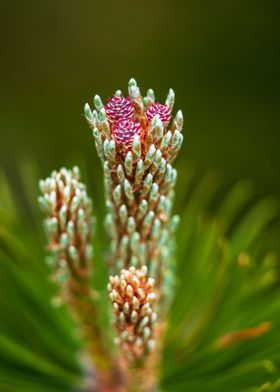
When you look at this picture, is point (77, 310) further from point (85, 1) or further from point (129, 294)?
point (85, 1)

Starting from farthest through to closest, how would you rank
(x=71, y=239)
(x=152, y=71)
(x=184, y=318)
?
(x=152, y=71) → (x=184, y=318) → (x=71, y=239)

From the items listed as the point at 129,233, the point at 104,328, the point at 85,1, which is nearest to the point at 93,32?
the point at 85,1

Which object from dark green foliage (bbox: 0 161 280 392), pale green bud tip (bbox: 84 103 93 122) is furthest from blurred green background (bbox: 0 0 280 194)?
pale green bud tip (bbox: 84 103 93 122)

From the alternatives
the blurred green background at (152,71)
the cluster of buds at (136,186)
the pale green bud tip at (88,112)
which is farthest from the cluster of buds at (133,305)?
the blurred green background at (152,71)

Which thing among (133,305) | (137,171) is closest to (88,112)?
(137,171)

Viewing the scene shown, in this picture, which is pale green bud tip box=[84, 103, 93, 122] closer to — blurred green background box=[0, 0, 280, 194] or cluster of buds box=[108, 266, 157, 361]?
cluster of buds box=[108, 266, 157, 361]

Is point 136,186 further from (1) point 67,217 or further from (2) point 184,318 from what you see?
(2) point 184,318
